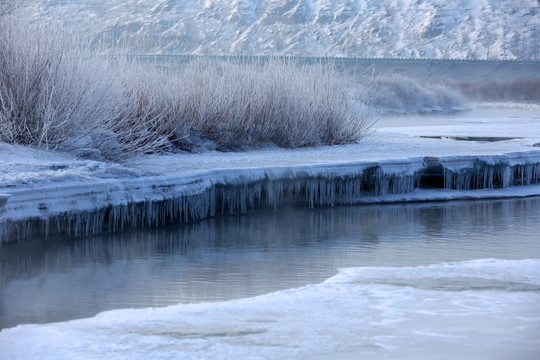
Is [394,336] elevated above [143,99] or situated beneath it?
situated beneath

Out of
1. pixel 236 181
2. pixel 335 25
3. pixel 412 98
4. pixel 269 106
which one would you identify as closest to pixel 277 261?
pixel 236 181

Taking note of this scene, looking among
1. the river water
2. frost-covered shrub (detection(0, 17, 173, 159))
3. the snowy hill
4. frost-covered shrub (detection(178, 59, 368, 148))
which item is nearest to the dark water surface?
the river water

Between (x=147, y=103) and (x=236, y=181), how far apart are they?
412 centimetres

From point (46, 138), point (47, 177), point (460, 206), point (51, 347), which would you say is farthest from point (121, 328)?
point (460, 206)

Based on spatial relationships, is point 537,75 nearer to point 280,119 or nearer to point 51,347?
point 280,119

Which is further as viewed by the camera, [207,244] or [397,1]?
[397,1]

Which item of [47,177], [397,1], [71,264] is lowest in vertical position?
[71,264]

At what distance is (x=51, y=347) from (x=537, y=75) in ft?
246

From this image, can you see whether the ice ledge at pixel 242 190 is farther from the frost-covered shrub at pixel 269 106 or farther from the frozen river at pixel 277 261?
the frost-covered shrub at pixel 269 106

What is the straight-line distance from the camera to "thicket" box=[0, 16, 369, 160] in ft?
38.0

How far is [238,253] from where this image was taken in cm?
925

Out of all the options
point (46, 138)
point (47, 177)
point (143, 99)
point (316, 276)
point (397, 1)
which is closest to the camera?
point (316, 276)

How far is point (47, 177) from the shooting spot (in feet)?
30.8

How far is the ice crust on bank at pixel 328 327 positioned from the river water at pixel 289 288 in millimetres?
12
